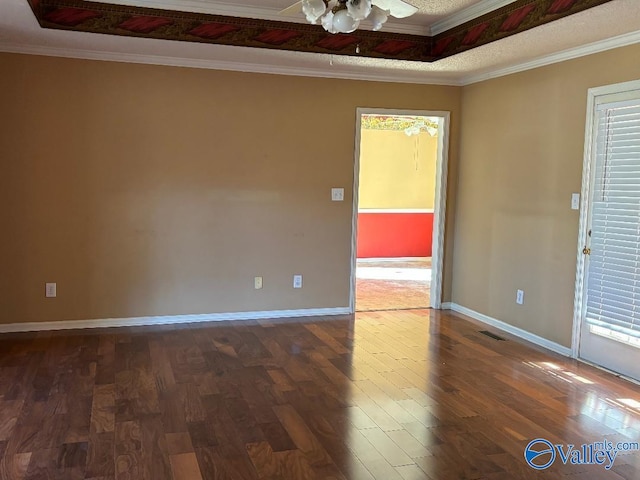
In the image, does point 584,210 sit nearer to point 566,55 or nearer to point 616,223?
point 616,223

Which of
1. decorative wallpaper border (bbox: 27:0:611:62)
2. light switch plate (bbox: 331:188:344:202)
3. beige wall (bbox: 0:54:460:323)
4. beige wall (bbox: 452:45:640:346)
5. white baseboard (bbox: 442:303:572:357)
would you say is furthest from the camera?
light switch plate (bbox: 331:188:344:202)

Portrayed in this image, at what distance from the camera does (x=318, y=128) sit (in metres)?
5.56

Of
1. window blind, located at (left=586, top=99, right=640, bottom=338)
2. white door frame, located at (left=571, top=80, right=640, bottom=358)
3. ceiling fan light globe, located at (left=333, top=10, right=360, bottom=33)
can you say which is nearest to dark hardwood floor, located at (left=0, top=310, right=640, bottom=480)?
white door frame, located at (left=571, top=80, right=640, bottom=358)

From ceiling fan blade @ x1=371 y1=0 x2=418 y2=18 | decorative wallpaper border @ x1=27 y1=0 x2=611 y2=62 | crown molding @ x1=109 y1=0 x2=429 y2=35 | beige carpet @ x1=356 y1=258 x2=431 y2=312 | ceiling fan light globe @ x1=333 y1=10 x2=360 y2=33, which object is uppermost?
crown molding @ x1=109 y1=0 x2=429 y2=35

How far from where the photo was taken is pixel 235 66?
5.22 m

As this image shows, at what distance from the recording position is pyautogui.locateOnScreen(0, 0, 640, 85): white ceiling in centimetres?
379

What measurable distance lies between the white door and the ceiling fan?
Answer: 6.58ft

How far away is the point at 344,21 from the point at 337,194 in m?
3.01

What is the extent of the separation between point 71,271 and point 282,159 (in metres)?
2.11

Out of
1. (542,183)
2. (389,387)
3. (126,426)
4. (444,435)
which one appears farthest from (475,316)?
(126,426)

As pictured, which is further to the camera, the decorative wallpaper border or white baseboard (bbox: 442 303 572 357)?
white baseboard (bbox: 442 303 572 357)

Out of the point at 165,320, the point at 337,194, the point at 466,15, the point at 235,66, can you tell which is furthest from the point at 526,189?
the point at 165,320

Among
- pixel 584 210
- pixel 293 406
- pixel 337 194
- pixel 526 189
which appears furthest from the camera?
pixel 337 194

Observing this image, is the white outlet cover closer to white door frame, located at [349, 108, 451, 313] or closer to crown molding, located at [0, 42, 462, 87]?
crown molding, located at [0, 42, 462, 87]
